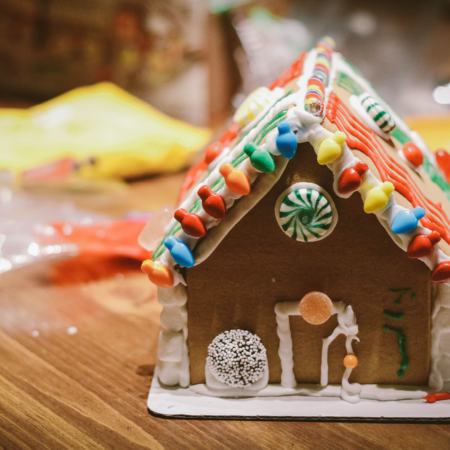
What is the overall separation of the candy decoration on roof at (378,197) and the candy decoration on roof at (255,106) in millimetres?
236

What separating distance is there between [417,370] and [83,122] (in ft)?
5.46

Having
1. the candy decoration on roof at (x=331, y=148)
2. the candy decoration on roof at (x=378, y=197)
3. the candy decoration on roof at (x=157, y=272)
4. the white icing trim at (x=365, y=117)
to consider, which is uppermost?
the white icing trim at (x=365, y=117)

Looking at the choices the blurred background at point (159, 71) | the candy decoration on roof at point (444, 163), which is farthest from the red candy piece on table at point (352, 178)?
the blurred background at point (159, 71)

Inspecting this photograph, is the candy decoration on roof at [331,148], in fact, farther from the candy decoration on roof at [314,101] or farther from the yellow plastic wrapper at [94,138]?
the yellow plastic wrapper at [94,138]

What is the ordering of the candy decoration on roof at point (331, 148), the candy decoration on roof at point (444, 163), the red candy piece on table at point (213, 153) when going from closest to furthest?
the candy decoration on roof at point (331, 148) → the red candy piece on table at point (213, 153) → the candy decoration on roof at point (444, 163)

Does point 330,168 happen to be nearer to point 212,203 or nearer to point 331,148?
point 331,148

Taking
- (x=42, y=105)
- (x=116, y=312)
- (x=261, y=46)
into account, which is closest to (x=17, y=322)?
(x=116, y=312)

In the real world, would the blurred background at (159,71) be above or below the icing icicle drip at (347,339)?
above

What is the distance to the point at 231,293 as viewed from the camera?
27.1 inches

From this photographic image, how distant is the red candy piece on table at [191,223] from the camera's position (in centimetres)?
63

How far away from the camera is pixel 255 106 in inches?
30.0

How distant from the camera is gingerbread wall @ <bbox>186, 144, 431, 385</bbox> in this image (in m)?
0.65

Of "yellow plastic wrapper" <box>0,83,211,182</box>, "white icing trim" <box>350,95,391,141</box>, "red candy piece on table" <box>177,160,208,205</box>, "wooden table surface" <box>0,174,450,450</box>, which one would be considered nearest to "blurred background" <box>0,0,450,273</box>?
"yellow plastic wrapper" <box>0,83,211,182</box>

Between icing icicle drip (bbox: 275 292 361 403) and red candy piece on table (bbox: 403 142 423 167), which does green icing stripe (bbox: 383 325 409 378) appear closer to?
icing icicle drip (bbox: 275 292 361 403)
